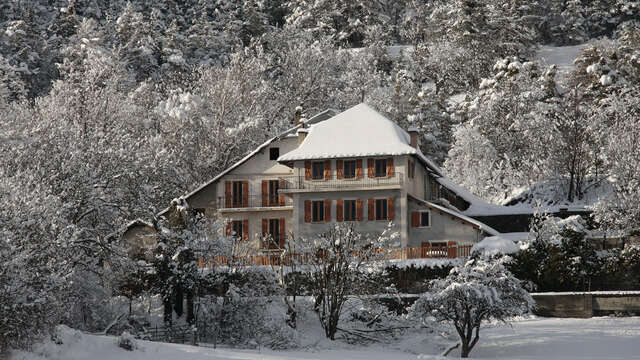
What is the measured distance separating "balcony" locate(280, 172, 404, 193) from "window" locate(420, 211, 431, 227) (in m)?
2.03

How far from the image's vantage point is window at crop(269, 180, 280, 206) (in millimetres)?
53406

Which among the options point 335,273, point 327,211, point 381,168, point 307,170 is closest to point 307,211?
point 327,211

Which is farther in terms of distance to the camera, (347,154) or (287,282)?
(347,154)

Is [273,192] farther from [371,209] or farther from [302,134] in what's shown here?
[371,209]

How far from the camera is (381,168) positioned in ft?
164

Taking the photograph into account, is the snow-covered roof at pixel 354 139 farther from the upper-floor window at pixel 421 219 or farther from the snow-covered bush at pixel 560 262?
the snow-covered bush at pixel 560 262

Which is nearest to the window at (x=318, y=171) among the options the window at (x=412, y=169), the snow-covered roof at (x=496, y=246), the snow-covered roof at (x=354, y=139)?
the snow-covered roof at (x=354, y=139)

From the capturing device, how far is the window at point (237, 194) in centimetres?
5356

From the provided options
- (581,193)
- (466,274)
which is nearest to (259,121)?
(581,193)

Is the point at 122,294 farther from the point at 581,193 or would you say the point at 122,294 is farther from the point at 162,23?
the point at 162,23

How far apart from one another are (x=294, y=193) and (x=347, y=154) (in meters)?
3.71

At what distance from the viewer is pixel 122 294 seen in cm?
4103

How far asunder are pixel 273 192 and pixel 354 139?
5990 mm

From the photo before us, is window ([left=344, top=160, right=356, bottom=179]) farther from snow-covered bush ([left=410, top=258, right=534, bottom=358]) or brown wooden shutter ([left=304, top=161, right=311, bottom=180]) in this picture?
snow-covered bush ([left=410, top=258, right=534, bottom=358])
